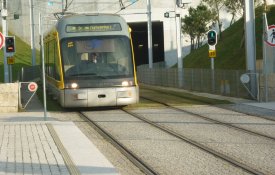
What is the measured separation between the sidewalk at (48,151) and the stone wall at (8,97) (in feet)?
12.2

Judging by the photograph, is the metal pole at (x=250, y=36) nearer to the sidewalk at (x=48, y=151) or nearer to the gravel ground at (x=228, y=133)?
the gravel ground at (x=228, y=133)

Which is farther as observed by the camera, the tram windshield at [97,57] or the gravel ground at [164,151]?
the tram windshield at [97,57]

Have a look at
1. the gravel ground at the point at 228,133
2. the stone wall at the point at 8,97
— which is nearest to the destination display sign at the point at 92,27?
the stone wall at the point at 8,97

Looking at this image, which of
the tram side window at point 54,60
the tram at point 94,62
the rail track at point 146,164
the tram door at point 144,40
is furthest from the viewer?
the tram door at point 144,40

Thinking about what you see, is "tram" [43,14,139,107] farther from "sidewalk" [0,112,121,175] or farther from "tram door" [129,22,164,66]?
"tram door" [129,22,164,66]

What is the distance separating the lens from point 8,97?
21031mm

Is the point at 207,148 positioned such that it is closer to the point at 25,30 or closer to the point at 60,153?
the point at 60,153

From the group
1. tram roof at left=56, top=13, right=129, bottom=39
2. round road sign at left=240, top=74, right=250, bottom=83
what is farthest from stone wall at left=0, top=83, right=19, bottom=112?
round road sign at left=240, top=74, right=250, bottom=83

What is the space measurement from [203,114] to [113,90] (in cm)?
328

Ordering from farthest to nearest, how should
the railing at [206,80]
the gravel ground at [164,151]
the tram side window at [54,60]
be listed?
the railing at [206,80] → the tram side window at [54,60] → the gravel ground at [164,151]

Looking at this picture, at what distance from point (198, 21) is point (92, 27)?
145 feet

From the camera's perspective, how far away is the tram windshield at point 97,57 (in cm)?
2050

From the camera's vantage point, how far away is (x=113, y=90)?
66.9 feet

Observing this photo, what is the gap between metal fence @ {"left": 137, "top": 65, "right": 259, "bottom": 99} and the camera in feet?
86.0
